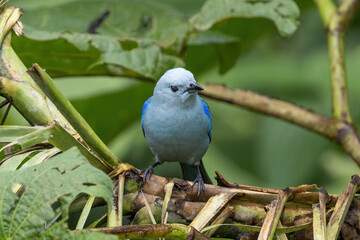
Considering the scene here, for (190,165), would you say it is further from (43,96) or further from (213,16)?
(43,96)

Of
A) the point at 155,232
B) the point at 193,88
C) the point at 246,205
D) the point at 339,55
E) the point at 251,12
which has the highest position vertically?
the point at 251,12

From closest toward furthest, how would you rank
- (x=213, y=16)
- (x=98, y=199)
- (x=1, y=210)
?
(x=1, y=210) → (x=98, y=199) → (x=213, y=16)

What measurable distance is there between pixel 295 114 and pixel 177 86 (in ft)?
2.08

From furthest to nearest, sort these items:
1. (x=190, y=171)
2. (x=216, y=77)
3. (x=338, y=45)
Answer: (x=216, y=77)
(x=338, y=45)
(x=190, y=171)

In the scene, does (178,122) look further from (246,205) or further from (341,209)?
(341,209)

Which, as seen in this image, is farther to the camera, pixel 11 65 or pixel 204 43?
pixel 204 43

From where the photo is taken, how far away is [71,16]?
3521mm

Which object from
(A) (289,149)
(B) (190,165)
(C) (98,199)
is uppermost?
(A) (289,149)

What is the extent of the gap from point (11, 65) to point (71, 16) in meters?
1.75

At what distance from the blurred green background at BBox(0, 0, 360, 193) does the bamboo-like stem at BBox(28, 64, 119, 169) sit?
3.66 ft

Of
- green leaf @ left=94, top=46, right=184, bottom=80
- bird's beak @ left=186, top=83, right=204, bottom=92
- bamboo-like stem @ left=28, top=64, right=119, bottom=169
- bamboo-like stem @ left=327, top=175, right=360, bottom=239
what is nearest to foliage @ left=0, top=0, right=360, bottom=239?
green leaf @ left=94, top=46, right=184, bottom=80

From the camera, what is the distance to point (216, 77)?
16.0 ft

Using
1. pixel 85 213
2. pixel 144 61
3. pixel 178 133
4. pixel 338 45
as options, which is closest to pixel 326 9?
pixel 338 45

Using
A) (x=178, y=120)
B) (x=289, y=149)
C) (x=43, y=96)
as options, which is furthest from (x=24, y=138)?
(x=289, y=149)
